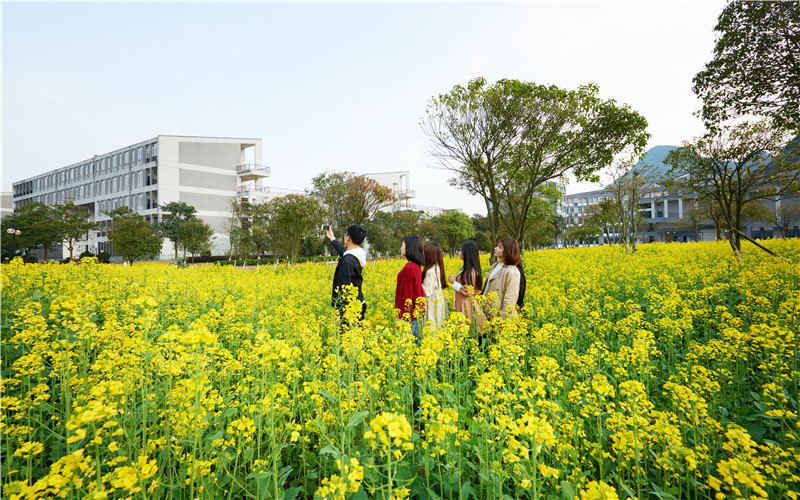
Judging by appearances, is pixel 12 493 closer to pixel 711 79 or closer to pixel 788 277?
pixel 788 277

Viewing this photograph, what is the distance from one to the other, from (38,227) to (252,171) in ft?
84.3

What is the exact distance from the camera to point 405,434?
52.8 inches

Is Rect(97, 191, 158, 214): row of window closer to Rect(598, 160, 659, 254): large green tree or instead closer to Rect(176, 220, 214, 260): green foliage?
Rect(176, 220, 214, 260): green foliage

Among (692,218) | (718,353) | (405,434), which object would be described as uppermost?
(692,218)

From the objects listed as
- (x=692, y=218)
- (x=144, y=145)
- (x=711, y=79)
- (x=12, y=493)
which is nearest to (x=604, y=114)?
(x=711, y=79)

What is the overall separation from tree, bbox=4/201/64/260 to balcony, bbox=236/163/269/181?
22.9m

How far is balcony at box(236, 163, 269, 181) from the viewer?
2144 inches

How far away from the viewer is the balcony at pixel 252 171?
54.5 m

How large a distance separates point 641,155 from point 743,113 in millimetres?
5442

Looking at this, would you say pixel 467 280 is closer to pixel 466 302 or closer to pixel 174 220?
pixel 466 302

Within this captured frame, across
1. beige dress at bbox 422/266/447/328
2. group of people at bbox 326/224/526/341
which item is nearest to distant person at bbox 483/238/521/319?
group of people at bbox 326/224/526/341

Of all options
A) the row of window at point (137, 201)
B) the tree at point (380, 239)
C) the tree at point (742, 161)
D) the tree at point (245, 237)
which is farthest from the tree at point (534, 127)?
the row of window at point (137, 201)

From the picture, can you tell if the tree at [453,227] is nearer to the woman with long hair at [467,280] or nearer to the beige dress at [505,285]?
the woman with long hair at [467,280]

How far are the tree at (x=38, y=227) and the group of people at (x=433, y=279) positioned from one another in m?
47.8
